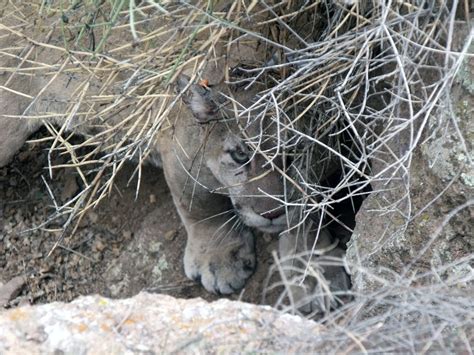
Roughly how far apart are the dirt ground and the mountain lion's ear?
1.24m

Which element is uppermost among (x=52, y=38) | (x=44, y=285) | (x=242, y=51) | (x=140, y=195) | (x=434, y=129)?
(x=434, y=129)

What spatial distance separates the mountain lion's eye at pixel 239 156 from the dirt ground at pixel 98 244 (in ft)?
3.24

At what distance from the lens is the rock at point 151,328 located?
6.86 feet

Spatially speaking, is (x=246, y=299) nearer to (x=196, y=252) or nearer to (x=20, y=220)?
(x=196, y=252)

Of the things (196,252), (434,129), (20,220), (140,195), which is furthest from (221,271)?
(434,129)

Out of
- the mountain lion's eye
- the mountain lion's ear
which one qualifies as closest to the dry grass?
the mountain lion's ear

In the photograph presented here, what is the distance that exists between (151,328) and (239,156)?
148 cm


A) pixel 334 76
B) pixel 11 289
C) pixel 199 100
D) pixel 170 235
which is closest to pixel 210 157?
pixel 199 100

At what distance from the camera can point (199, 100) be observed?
333cm

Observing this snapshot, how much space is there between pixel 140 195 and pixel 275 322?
105 inches

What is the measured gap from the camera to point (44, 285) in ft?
14.7

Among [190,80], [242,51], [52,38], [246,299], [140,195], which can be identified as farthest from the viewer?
[140,195]

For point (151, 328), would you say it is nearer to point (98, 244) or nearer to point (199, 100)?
point (199, 100)

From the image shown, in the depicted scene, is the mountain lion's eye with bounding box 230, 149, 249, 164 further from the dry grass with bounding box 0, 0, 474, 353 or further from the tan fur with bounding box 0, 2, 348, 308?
the dry grass with bounding box 0, 0, 474, 353
